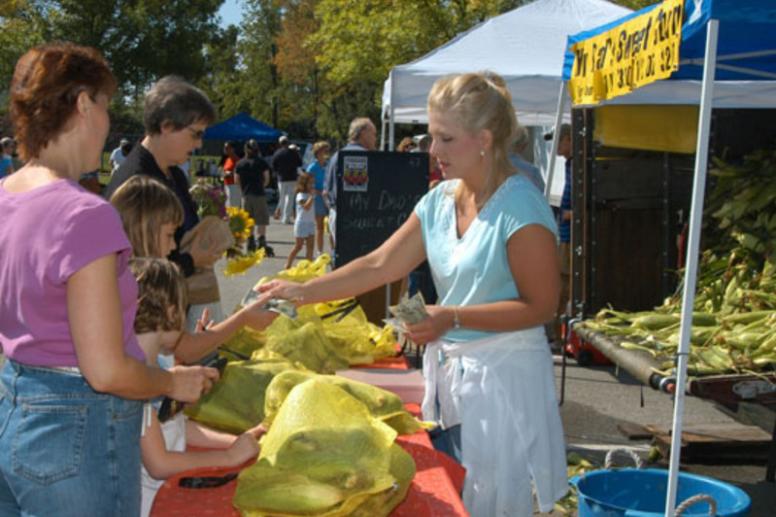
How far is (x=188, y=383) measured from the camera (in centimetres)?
227

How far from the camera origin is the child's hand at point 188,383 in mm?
2240

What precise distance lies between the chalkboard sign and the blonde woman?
5.05 metres

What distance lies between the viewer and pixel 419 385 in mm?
3783

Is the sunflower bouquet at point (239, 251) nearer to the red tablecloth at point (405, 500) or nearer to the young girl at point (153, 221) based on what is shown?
the young girl at point (153, 221)

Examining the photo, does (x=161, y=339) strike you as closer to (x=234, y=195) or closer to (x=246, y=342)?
(x=246, y=342)

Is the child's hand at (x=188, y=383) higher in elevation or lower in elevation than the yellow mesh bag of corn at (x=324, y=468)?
higher

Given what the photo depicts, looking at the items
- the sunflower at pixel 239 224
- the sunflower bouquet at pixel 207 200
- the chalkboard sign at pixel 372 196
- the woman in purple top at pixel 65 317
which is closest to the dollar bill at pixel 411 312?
the woman in purple top at pixel 65 317

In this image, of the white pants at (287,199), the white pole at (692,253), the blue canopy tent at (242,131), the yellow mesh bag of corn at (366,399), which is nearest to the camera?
the yellow mesh bag of corn at (366,399)

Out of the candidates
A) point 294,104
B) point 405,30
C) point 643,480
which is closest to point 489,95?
point 643,480

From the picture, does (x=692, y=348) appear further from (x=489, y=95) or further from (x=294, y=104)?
(x=294, y=104)

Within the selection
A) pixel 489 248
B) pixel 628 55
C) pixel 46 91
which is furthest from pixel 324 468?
pixel 628 55

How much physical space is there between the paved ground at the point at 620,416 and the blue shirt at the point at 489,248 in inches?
115

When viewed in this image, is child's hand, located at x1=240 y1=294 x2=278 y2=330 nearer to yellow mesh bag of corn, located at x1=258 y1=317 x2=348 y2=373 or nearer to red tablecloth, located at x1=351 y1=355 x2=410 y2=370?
yellow mesh bag of corn, located at x1=258 y1=317 x2=348 y2=373

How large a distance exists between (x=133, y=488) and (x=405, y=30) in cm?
2419
